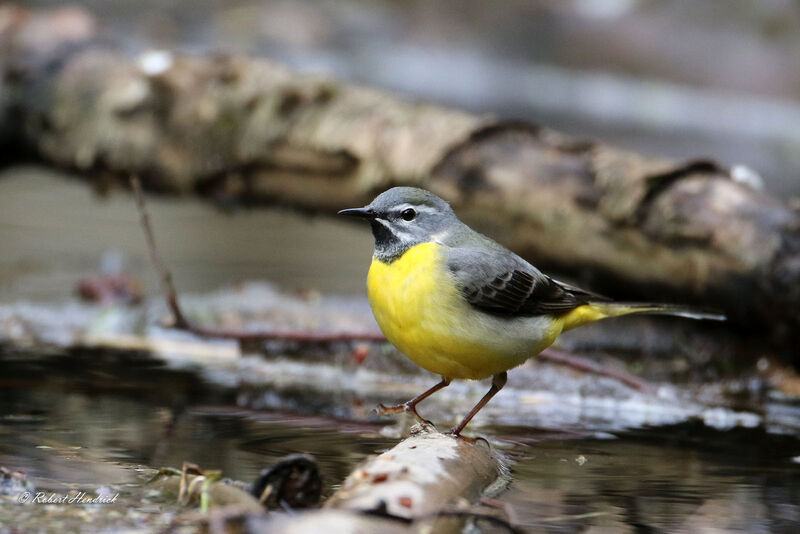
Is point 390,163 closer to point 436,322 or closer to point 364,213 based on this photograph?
point 364,213

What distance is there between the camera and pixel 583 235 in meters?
7.58

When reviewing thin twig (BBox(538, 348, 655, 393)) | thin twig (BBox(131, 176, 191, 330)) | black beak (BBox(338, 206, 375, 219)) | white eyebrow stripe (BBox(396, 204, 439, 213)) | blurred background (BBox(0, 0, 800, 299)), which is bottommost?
thin twig (BBox(538, 348, 655, 393))

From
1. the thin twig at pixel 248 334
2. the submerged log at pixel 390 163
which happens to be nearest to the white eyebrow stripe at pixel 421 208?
the thin twig at pixel 248 334

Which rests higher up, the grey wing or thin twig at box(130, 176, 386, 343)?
the grey wing

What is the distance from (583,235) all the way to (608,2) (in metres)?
11.5

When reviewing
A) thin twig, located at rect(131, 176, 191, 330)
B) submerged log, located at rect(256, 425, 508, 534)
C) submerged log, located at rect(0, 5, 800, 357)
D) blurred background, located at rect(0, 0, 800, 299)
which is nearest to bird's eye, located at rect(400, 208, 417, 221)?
submerged log, located at rect(256, 425, 508, 534)

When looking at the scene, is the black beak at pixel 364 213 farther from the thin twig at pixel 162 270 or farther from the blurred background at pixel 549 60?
the blurred background at pixel 549 60

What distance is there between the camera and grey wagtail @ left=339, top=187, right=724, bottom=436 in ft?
14.9

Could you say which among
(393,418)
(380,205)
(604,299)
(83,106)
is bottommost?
(393,418)

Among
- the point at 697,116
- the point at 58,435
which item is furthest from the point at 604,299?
the point at 697,116

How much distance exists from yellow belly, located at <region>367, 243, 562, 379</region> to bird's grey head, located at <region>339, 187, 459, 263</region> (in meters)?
0.07

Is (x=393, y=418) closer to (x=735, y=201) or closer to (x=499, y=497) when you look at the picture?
(x=499, y=497)

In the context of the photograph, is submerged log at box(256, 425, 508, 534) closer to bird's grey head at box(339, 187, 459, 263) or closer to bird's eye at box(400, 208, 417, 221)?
bird's grey head at box(339, 187, 459, 263)

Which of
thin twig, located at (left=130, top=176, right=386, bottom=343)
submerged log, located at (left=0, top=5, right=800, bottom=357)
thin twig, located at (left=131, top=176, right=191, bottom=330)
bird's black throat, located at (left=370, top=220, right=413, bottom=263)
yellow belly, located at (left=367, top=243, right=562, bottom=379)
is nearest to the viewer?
yellow belly, located at (left=367, top=243, right=562, bottom=379)
